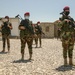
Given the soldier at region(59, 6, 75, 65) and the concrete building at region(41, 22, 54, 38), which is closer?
the soldier at region(59, 6, 75, 65)

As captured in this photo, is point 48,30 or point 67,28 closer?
point 67,28

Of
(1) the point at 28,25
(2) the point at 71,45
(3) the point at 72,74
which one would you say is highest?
(1) the point at 28,25

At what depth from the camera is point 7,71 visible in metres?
9.38

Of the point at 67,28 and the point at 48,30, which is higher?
the point at 48,30

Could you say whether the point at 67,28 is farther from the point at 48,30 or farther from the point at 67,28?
the point at 48,30

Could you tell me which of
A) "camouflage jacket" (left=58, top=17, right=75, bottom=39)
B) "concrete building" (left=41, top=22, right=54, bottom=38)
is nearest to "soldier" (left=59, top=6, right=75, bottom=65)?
"camouflage jacket" (left=58, top=17, right=75, bottom=39)

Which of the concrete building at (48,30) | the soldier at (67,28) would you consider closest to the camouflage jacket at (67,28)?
the soldier at (67,28)

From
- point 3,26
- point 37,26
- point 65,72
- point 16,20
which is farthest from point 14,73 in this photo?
point 16,20

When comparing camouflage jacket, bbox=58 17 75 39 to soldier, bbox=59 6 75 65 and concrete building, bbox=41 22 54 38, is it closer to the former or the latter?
soldier, bbox=59 6 75 65

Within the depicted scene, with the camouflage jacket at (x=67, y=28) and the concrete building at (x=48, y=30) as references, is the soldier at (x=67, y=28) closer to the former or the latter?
the camouflage jacket at (x=67, y=28)

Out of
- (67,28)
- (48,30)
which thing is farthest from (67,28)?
(48,30)

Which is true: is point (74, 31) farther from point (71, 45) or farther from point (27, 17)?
point (27, 17)

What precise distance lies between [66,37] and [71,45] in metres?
0.40

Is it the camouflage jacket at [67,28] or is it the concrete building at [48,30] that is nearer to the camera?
the camouflage jacket at [67,28]
